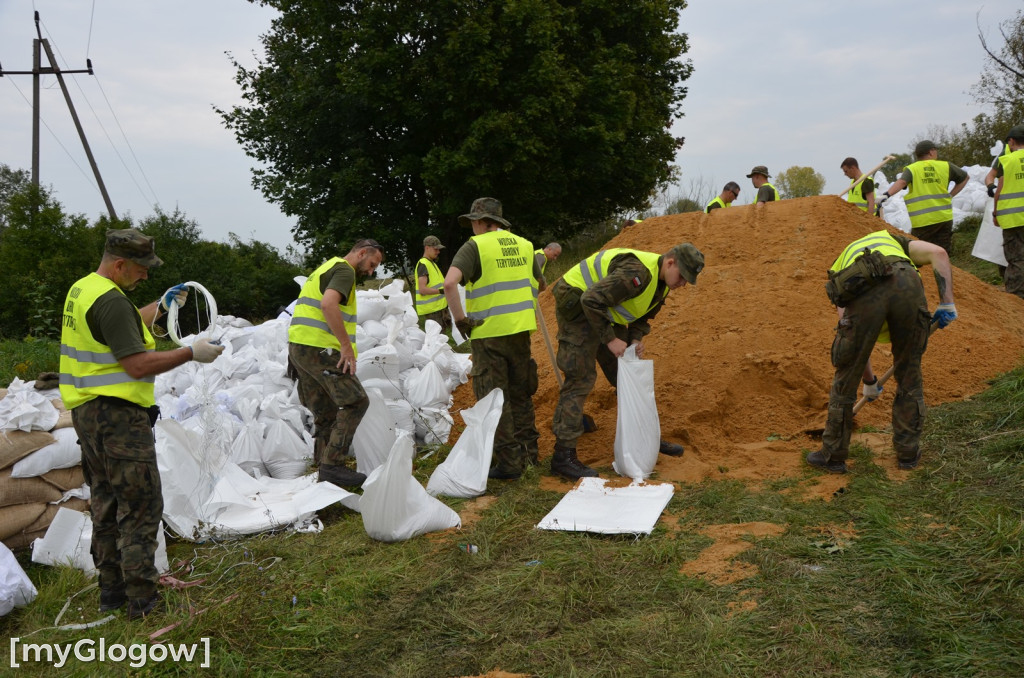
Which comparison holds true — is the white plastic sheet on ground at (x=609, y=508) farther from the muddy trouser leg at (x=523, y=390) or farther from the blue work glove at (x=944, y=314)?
the blue work glove at (x=944, y=314)

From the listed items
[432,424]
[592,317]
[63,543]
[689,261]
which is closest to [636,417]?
[592,317]

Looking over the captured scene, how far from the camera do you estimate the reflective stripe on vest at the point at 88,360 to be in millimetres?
3201

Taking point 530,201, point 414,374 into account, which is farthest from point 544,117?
point 414,374

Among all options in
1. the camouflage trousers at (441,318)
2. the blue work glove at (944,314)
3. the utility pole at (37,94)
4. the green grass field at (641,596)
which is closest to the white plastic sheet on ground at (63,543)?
the green grass field at (641,596)

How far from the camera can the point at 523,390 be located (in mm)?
5121

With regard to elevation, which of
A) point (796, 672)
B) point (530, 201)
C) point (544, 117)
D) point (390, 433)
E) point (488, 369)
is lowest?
point (796, 672)

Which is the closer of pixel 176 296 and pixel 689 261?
pixel 176 296

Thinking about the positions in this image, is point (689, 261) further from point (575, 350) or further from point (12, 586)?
point (12, 586)

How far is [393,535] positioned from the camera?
3.98 m

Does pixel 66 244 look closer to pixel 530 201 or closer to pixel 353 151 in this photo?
pixel 353 151

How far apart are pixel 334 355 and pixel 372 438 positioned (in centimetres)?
72

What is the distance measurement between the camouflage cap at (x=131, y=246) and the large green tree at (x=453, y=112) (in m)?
9.66

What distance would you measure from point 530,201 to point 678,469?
33.4 feet

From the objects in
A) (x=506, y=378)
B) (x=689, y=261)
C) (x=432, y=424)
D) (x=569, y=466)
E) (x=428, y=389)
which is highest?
(x=689, y=261)
